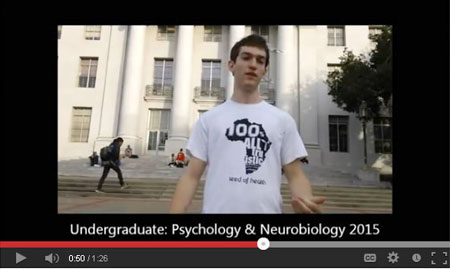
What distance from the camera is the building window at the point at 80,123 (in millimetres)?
16750

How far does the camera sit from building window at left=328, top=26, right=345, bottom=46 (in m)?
17.2

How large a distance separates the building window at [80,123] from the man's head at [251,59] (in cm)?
1703

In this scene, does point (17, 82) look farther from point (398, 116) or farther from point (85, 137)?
point (85, 137)

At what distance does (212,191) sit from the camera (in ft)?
4.26

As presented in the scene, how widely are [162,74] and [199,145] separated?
17.8 metres

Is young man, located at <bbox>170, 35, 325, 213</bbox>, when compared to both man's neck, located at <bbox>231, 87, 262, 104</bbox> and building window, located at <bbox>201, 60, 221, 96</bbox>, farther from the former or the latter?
building window, located at <bbox>201, 60, 221, 96</bbox>

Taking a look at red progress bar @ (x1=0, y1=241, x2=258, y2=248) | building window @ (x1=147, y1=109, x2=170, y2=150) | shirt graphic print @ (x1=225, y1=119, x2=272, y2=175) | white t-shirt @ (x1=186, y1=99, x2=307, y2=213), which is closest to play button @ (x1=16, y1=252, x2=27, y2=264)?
red progress bar @ (x1=0, y1=241, x2=258, y2=248)

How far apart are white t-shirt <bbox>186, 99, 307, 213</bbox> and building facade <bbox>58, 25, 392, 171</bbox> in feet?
49.2

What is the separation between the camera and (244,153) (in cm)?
128

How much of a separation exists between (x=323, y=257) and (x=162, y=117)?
677 inches

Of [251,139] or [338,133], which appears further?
[338,133]

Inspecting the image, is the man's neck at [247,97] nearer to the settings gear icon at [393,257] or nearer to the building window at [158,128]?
the settings gear icon at [393,257]

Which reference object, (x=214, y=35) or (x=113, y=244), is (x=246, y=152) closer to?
(x=113, y=244)

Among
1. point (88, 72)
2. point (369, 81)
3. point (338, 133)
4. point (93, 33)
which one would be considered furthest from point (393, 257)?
point (93, 33)
